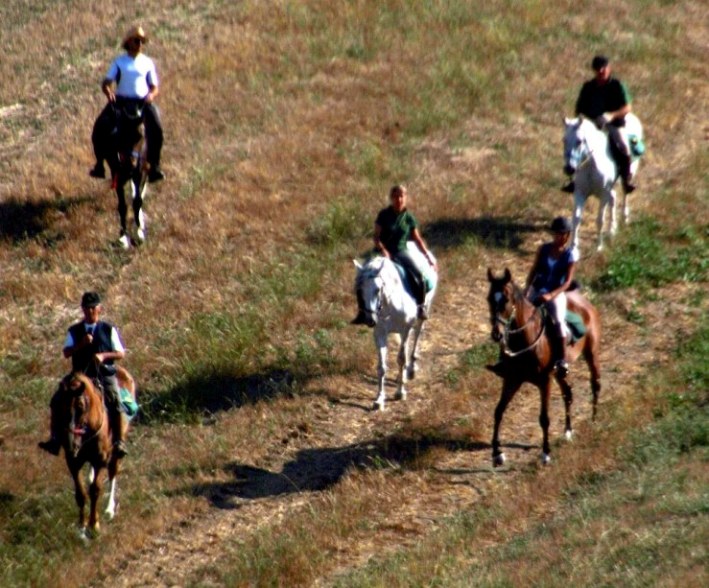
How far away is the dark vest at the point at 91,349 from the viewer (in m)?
15.6

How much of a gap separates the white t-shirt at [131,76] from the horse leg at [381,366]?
7713 mm

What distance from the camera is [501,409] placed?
16.1 m

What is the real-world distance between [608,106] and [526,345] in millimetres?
8380

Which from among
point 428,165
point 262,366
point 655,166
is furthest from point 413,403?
point 655,166

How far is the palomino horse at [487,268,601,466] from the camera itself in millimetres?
14805

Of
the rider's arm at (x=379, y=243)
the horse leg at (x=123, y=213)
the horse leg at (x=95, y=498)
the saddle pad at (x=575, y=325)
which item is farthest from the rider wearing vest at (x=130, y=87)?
the saddle pad at (x=575, y=325)

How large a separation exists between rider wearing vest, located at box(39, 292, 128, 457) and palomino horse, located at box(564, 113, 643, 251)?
9.25 metres

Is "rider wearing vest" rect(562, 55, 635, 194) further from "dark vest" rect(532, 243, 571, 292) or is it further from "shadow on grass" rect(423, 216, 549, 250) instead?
"dark vest" rect(532, 243, 571, 292)

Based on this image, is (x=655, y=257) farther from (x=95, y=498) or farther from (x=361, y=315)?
(x=95, y=498)

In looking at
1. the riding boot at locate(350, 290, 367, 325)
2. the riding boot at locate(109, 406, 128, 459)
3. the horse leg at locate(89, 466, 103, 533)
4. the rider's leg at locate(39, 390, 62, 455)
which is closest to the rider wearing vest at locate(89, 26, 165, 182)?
the riding boot at locate(350, 290, 367, 325)

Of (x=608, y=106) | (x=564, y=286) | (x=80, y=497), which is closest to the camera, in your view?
(x=80, y=497)

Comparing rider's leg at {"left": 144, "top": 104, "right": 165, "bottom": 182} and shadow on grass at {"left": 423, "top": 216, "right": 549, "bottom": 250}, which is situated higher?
rider's leg at {"left": 144, "top": 104, "right": 165, "bottom": 182}

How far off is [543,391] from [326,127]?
12902 millimetres

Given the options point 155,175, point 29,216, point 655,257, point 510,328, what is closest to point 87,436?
point 510,328
